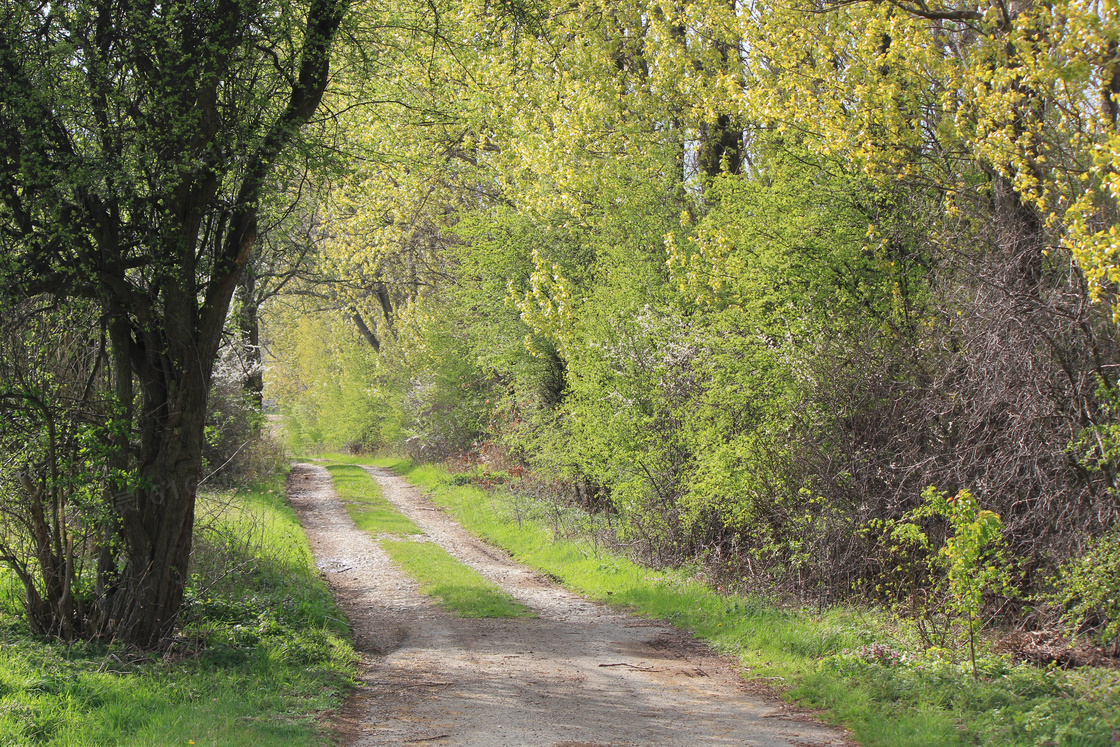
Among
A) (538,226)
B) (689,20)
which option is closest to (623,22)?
(689,20)

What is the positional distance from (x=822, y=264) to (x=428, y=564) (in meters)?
8.28

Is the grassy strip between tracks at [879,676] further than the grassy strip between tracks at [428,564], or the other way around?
the grassy strip between tracks at [428,564]

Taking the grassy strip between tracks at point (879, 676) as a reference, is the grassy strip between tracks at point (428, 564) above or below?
below

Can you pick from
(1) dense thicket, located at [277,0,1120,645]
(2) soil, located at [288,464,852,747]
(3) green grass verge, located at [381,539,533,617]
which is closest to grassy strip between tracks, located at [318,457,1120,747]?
(2) soil, located at [288,464,852,747]

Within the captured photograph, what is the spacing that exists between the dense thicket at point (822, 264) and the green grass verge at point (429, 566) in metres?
2.68

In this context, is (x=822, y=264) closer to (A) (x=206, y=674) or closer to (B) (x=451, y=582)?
(B) (x=451, y=582)

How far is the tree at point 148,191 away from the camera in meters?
7.68

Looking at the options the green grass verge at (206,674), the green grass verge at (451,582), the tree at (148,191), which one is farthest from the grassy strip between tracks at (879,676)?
the tree at (148,191)

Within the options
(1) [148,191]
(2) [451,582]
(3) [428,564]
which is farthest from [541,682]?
(3) [428,564]

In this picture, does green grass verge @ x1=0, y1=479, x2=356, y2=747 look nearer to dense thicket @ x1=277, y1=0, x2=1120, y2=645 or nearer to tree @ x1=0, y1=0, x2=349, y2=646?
tree @ x1=0, y1=0, x2=349, y2=646

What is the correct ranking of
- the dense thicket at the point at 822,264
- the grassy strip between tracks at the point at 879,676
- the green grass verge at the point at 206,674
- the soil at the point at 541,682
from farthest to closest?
1. the dense thicket at the point at 822,264
2. the soil at the point at 541,682
3. the green grass verge at the point at 206,674
4. the grassy strip between tracks at the point at 879,676

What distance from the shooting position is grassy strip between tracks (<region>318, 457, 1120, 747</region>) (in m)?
5.98

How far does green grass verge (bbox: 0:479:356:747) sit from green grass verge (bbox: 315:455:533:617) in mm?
1900

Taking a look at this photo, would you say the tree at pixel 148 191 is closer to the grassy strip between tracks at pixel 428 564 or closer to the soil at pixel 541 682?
the soil at pixel 541 682
